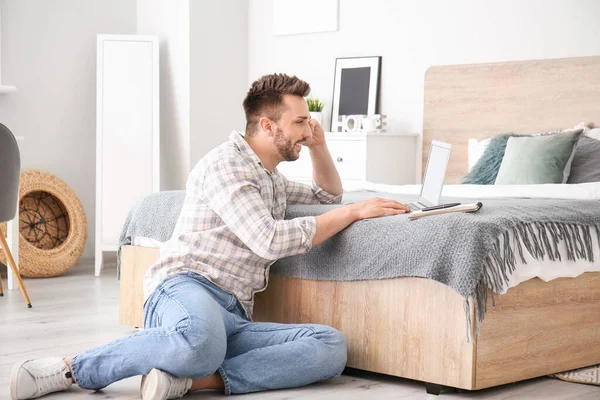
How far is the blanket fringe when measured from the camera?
2.44 metres

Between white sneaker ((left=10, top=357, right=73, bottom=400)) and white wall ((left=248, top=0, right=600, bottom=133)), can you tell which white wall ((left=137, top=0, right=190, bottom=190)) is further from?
white sneaker ((left=10, top=357, right=73, bottom=400))

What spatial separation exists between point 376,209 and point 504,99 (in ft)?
7.37

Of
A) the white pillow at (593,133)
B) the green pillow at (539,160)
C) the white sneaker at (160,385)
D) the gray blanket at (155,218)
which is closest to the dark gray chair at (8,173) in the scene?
the gray blanket at (155,218)

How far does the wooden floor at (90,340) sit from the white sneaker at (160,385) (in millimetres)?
100

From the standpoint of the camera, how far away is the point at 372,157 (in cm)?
495

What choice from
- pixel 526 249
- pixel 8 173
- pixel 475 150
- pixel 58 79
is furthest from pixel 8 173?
pixel 526 249

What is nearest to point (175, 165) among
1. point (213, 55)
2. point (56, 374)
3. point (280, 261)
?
point (213, 55)

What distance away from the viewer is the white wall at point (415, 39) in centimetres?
457

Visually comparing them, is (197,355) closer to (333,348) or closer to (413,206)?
(333,348)

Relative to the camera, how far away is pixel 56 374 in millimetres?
2500

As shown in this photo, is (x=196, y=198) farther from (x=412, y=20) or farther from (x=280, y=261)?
Result: (x=412, y=20)

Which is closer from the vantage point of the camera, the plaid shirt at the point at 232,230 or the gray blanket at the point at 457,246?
the gray blanket at the point at 457,246

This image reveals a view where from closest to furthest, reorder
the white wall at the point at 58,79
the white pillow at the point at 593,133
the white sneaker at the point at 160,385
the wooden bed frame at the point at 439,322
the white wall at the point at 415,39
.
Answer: the white sneaker at the point at 160,385, the wooden bed frame at the point at 439,322, the white pillow at the point at 593,133, the white wall at the point at 415,39, the white wall at the point at 58,79

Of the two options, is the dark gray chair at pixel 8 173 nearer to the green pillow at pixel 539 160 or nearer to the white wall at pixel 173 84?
the white wall at pixel 173 84
